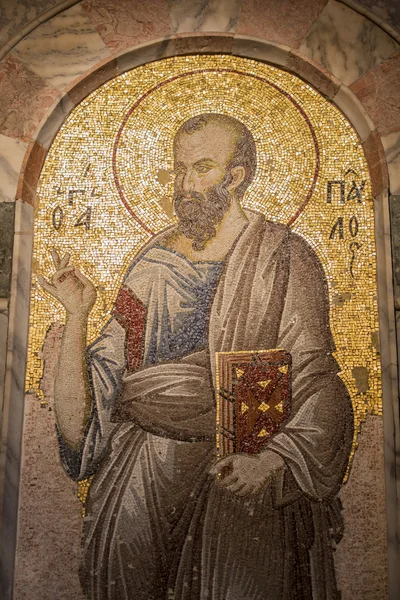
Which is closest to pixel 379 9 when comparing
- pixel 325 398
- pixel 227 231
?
pixel 227 231

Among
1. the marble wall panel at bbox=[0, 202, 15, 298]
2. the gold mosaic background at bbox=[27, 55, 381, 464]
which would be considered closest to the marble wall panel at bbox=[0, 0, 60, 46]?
the gold mosaic background at bbox=[27, 55, 381, 464]

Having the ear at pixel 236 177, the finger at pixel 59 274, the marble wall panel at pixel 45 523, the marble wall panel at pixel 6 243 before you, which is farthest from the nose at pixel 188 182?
the marble wall panel at pixel 45 523

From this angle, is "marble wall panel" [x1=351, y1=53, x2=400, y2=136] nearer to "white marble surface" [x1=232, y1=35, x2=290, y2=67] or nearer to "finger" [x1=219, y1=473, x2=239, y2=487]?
"white marble surface" [x1=232, y1=35, x2=290, y2=67]

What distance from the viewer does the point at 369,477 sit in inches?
177

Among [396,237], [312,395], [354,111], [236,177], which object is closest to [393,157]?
[354,111]

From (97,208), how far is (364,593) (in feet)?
10.2

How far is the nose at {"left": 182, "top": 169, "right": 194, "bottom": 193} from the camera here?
514 centimetres

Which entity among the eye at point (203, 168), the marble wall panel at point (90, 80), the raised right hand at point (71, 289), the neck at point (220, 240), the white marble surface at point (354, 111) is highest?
the marble wall panel at point (90, 80)

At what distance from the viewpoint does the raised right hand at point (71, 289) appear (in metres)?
4.94

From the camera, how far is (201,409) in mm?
4703

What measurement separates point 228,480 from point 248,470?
144 mm

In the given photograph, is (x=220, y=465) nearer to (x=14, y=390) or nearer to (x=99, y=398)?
(x=99, y=398)

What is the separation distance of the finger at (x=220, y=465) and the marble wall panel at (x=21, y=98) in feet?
8.77

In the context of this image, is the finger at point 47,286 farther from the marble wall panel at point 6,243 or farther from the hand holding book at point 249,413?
the hand holding book at point 249,413
